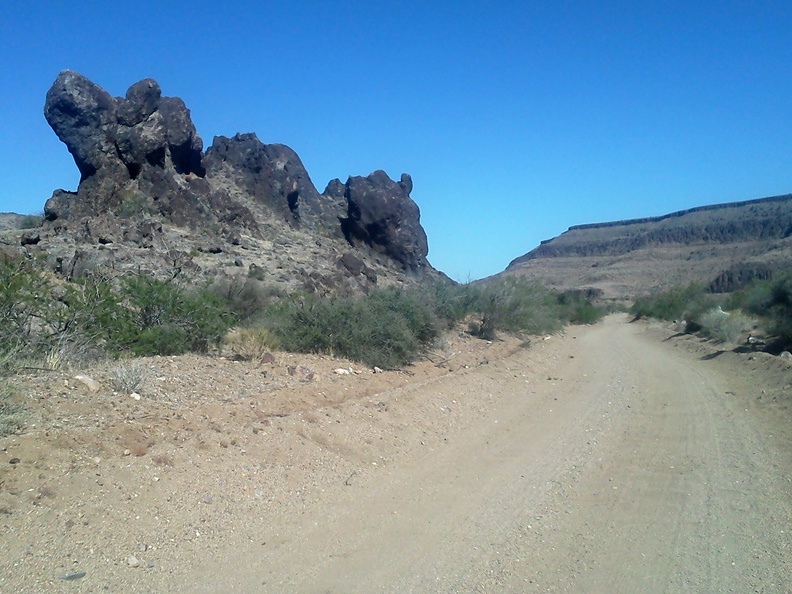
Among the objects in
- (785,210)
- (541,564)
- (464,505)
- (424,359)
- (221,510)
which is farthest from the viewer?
(785,210)

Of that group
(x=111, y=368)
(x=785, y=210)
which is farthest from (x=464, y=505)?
(x=785, y=210)

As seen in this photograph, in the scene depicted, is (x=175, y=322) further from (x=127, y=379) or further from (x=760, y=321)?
(x=760, y=321)

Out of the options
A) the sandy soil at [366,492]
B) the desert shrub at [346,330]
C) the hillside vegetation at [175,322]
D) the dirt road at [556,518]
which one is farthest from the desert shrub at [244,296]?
the dirt road at [556,518]

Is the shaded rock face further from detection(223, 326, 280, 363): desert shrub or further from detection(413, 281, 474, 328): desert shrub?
detection(223, 326, 280, 363): desert shrub

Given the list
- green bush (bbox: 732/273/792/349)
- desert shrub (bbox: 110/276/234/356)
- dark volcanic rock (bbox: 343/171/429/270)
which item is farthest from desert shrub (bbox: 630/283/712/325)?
desert shrub (bbox: 110/276/234/356)

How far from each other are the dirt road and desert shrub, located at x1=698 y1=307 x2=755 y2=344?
1625cm

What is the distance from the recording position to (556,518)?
7633 mm

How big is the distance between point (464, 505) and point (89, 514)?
4.07 metres

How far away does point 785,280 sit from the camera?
26.7m

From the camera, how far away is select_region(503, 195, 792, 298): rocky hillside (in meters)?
91.2

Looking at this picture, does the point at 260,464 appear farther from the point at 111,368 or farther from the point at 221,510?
the point at 111,368

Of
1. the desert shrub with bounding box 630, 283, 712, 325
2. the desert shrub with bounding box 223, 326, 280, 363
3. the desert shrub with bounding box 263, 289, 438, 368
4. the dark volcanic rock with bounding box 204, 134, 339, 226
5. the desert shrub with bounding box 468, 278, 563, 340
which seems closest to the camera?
the desert shrub with bounding box 223, 326, 280, 363

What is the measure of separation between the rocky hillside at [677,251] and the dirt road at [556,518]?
235ft

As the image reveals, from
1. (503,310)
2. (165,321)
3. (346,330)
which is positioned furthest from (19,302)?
(503,310)
